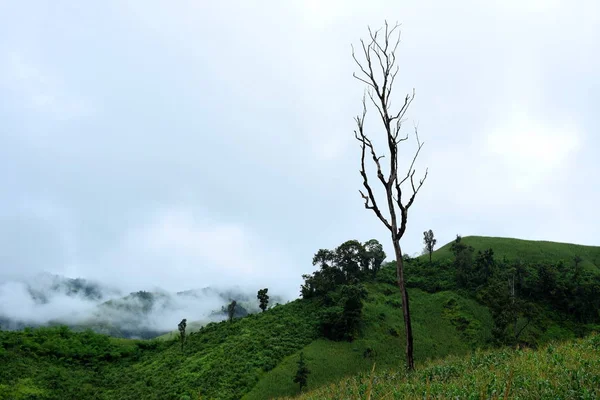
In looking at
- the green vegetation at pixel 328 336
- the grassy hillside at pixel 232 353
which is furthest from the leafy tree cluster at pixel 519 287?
the grassy hillside at pixel 232 353

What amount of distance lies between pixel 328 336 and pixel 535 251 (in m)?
68.2

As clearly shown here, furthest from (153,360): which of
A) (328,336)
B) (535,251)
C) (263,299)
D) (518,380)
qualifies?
(535,251)

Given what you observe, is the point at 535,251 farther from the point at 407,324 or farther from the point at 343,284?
the point at 407,324

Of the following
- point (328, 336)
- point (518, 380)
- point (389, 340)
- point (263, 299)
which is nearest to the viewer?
point (518, 380)

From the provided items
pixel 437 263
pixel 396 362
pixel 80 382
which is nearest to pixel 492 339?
pixel 396 362

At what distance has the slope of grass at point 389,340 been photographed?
46781 millimetres

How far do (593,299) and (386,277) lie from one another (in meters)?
36.6

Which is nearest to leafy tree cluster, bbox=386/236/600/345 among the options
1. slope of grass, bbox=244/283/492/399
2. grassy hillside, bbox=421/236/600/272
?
grassy hillside, bbox=421/236/600/272

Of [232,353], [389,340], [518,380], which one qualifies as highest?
[232,353]

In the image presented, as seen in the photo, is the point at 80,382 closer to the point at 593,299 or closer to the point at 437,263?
the point at 437,263

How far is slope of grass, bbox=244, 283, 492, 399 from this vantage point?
46.8 metres

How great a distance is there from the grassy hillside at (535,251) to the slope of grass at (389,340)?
3074 cm

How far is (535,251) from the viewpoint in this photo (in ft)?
316

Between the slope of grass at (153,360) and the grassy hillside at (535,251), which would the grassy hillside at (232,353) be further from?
the grassy hillside at (535,251)
